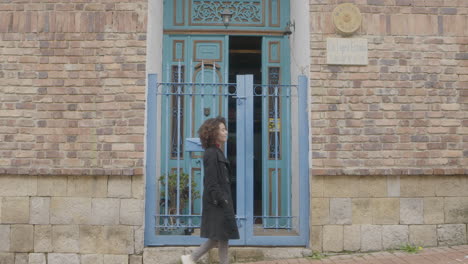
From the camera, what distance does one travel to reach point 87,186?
4.77m

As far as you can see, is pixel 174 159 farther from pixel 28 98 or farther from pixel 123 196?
pixel 28 98

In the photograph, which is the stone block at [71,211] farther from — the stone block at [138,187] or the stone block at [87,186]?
the stone block at [138,187]

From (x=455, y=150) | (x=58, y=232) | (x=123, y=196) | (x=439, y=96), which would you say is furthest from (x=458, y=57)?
(x=58, y=232)

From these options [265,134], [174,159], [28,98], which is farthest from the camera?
[174,159]

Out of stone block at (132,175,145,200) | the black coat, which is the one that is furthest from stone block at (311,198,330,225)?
stone block at (132,175,145,200)

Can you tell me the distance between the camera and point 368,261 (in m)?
4.53

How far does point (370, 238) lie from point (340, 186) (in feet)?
2.24

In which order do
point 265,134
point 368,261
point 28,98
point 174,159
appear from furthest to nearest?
point 174,159 < point 265,134 < point 28,98 < point 368,261

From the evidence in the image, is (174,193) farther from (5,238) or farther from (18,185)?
(5,238)

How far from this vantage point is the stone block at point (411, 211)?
487 centimetres

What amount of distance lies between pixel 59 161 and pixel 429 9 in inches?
187

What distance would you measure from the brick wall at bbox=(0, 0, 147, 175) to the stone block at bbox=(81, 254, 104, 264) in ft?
3.05

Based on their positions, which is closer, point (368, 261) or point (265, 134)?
point (368, 261)

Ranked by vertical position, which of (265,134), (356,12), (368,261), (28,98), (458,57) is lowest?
(368,261)
